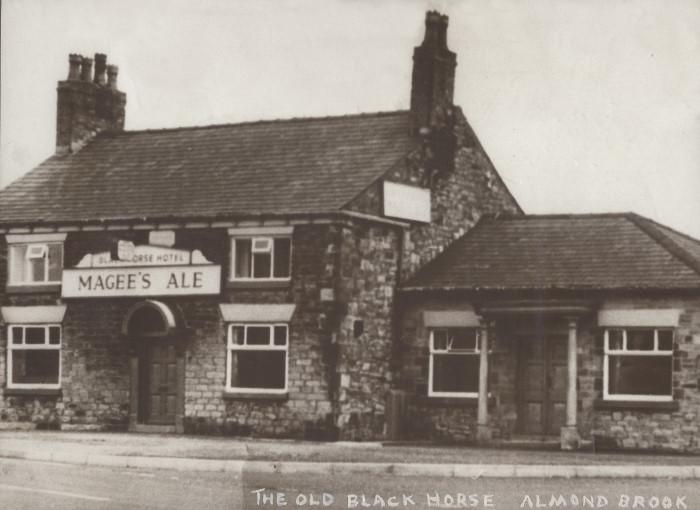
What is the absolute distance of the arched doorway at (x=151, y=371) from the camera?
103 feet

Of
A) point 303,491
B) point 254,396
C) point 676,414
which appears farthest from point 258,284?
point 303,491

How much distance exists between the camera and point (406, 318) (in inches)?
1232

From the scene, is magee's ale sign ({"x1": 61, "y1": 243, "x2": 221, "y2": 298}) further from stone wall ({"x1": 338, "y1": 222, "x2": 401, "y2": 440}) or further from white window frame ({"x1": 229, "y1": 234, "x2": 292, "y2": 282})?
stone wall ({"x1": 338, "y1": 222, "x2": 401, "y2": 440})

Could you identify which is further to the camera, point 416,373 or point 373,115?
point 373,115

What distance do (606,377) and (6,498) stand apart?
46.3 ft

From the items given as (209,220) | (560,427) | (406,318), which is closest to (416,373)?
(406,318)

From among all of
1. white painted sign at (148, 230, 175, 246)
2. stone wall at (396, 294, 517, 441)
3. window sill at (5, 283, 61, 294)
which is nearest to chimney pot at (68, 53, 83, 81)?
window sill at (5, 283, 61, 294)

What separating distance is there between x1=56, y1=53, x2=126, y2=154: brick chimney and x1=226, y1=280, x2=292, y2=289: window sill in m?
6.92

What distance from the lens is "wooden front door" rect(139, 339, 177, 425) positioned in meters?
31.5

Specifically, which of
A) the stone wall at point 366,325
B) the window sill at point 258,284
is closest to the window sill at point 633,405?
the stone wall at point 366,325

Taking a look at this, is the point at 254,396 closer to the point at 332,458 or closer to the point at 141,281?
the point at 141,281

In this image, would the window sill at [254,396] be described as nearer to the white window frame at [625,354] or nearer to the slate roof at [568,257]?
the slate roof at [568,257]

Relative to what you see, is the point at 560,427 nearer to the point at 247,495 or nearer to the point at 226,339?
the point at 226,339

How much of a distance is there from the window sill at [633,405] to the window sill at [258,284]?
20.2 feet
